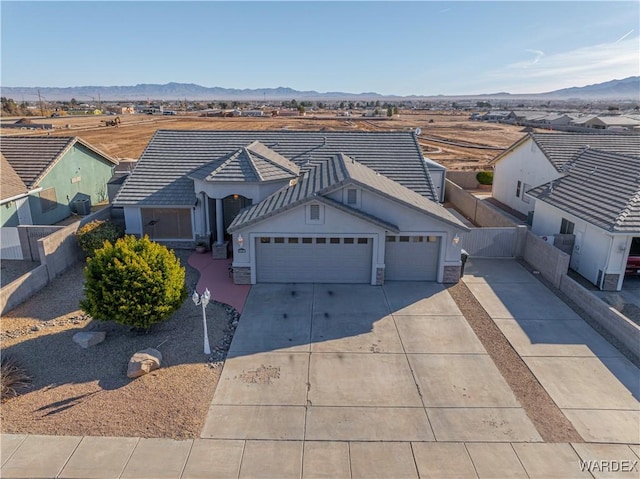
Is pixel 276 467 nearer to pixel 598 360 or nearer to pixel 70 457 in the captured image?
pixel 70 457

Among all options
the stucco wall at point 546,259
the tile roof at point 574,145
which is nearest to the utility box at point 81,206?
the stucco wall at point 546,259

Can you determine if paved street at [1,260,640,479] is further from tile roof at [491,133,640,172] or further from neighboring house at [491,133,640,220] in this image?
tile roof at [491,133,640,172]

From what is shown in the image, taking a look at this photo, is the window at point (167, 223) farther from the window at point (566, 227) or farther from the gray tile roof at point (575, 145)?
the gray tile roof at point (575, 145)

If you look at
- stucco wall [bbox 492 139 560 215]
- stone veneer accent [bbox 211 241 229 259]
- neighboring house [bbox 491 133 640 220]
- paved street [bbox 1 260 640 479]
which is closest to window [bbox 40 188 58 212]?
stone veneer accent [bbox 211 241 229 259]

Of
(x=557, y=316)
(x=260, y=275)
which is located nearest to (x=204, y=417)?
(x=260, y=275)

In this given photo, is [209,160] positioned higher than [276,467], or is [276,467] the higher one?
[209,160]
